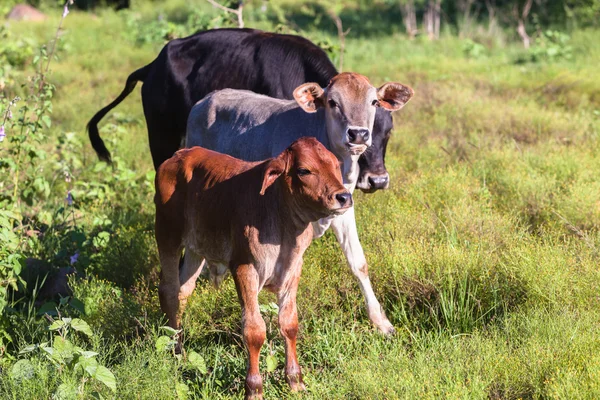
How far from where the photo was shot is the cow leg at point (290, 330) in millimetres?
4035

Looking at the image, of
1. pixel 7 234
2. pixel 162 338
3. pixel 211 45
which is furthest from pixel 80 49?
pixel 162 338

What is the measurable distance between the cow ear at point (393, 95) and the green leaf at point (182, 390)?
206 centimetres

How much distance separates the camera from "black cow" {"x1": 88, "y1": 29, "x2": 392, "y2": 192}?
6223 millimetres

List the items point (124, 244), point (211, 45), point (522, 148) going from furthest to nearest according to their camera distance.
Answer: point (522, 148) → point (211, 45) → point (124, 244)

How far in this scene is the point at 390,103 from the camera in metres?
5.12

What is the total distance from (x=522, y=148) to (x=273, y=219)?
4577 millimetres

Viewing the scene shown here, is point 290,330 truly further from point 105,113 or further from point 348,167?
point 105,113

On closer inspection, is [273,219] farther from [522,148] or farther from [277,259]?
[522,148]

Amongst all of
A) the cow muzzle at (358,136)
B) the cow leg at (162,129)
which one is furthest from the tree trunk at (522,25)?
the cow muzzle at (358,136)

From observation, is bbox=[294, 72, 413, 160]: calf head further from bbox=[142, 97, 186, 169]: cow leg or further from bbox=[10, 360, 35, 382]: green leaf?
bbox=[142, 97, 186, 169]: cow leg

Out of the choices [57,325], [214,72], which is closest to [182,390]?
[57,325]

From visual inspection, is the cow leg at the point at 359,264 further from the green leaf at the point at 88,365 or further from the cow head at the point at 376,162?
the green leaf at the point at 88,365

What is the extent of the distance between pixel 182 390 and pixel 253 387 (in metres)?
0.33

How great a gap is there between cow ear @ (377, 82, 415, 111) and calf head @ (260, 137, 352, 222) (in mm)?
1352
